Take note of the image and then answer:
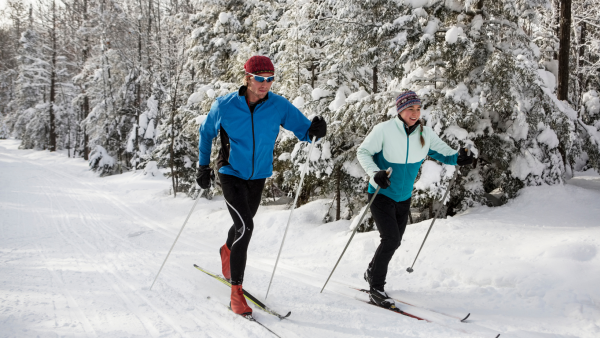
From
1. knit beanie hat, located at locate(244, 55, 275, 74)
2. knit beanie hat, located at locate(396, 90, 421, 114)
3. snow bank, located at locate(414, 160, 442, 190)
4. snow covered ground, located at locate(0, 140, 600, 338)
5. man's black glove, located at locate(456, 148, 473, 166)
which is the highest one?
knit beanie hat, located at locate(244, 55, 275, 74)

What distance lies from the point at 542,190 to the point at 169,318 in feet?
20.8

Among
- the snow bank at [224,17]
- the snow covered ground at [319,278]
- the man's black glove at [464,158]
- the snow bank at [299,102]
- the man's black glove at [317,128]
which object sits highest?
the snow bank at [224,17]

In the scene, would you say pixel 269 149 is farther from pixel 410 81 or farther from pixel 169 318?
pixel 410 81

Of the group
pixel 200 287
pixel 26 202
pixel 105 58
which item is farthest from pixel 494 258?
pixel 105 58

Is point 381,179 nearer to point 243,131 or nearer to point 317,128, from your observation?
point 317,128

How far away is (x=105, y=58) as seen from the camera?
23516 mm

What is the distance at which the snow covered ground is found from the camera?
3.14 metres

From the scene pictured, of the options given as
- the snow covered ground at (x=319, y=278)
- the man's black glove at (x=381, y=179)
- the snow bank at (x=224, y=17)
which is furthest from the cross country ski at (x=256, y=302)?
the snow bank at (x=224, y=17)

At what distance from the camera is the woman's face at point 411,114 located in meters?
3.51

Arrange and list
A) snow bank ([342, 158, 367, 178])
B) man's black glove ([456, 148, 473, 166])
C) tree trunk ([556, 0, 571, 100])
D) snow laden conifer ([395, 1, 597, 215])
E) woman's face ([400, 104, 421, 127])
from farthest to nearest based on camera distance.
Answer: tree trunk ([556, 0, 571, 100]) < snow bank ([342, 158, 367, 178]) < snow laden conifer ([395, 1, 597, 215]) < man's black glove ([456, 148, 473, 166]) < woman's face ([400, 104, 421, 127])

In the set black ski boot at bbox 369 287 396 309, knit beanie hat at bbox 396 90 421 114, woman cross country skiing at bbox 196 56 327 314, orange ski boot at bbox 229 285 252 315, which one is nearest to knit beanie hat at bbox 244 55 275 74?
woman cross country skiing at bbox 196 56 327 314

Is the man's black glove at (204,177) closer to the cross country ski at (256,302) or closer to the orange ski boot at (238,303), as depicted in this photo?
the orange ski boot at (238,303)

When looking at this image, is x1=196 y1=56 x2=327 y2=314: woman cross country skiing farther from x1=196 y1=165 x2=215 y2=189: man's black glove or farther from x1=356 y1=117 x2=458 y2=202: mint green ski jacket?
x1=356 y1=117 x2=458 y2=202: mint green ski jacket

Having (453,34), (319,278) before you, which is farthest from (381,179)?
(453,34)
